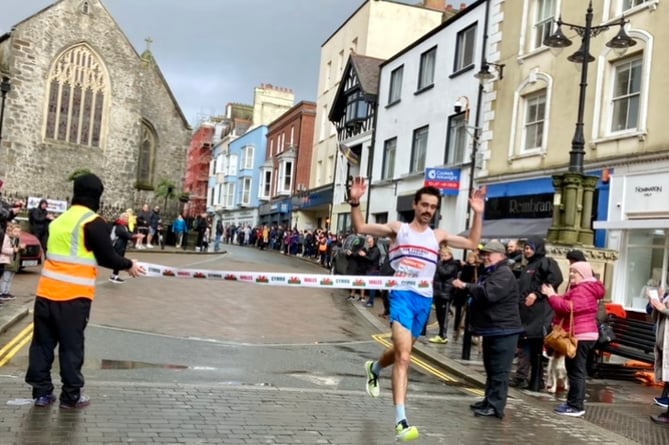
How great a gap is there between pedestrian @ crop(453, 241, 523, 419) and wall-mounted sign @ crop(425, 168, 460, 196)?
14724 millimetres

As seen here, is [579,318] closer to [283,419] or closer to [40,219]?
[283,419]

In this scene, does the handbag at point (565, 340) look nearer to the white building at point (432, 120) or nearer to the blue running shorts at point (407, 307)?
the blue running shorts at point (407, 307)

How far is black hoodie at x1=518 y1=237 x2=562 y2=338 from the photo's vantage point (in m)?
8.16

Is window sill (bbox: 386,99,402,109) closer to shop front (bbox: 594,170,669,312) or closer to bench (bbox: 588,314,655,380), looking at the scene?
shop front (bbox: 594,170,669,312)

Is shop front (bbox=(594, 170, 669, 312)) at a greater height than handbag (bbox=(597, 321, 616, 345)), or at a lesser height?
greater

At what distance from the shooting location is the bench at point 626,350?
31.1 feet

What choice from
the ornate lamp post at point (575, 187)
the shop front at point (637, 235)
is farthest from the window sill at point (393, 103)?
the ornate lamp post at point (575, 187)

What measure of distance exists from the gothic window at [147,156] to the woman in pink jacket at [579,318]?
126ft

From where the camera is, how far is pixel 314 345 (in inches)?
416

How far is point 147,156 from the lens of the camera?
4328 centimetres

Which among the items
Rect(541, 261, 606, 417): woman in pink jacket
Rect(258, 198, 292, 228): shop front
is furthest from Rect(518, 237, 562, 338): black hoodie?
Rect(258, 198, 292, 228): shop front

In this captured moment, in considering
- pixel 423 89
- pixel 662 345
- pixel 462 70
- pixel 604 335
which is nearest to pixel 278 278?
pixel 662 345

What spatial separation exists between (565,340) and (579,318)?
0.28 metres

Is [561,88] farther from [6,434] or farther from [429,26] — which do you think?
[429,26]
